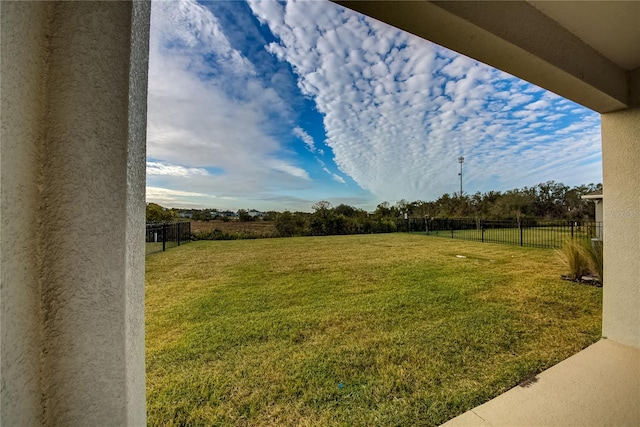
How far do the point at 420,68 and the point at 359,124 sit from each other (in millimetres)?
3083

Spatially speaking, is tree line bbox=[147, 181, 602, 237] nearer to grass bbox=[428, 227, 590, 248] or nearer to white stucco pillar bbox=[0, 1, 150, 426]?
grass bbox=[428, 227, 590, 248]

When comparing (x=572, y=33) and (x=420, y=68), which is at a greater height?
(x=420, y=68)

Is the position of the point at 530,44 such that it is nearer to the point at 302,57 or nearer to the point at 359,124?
the point at 302,57

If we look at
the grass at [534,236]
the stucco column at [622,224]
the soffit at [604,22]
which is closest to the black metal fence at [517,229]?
the grass at [534,236]

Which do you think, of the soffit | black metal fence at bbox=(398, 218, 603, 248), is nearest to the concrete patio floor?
the soffit

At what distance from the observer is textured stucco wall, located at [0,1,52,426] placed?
43 centimetres

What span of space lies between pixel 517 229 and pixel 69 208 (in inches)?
561

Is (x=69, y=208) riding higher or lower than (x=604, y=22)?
lower

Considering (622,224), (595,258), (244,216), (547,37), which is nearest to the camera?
(547,37)

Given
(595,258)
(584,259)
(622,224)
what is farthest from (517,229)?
(622,224)

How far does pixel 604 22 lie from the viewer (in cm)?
133

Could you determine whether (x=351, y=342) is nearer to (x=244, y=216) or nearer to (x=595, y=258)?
(x=595, y=258)

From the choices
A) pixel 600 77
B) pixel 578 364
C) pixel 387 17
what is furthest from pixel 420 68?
pixel 578 364

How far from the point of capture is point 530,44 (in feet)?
3.82
